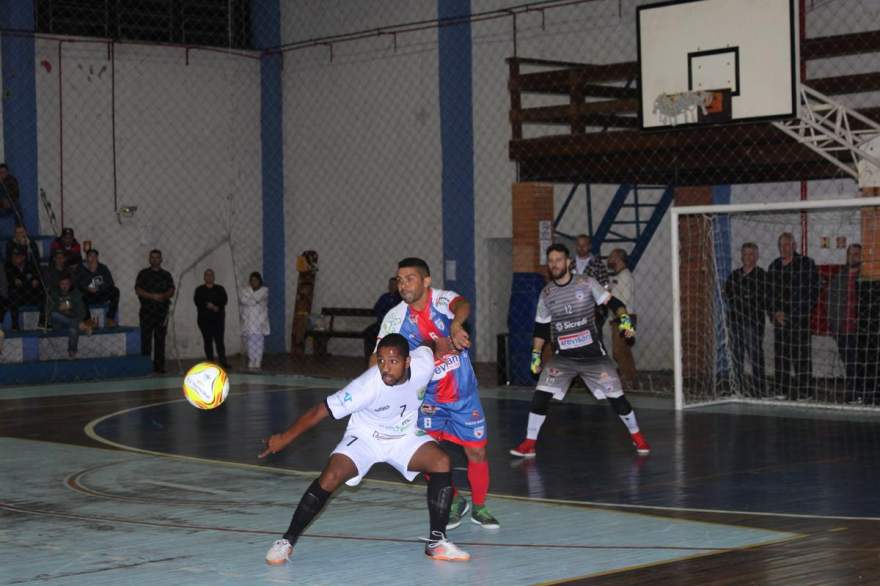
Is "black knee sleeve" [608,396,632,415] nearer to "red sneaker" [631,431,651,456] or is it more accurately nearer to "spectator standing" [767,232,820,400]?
"red sneaker" [631,431,651,456]

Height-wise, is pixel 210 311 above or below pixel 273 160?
below

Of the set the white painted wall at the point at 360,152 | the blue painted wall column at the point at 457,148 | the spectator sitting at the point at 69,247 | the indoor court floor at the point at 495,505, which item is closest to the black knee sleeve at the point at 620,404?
the indoor court floor at the point at 495,505

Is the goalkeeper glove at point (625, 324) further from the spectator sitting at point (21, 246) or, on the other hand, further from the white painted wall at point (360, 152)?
the white painted wall at point (360, 152)

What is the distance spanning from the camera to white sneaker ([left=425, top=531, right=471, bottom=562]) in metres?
8.56

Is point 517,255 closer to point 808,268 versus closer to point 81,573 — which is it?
point 808,268

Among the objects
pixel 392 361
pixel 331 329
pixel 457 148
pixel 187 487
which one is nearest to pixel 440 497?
pixel 392 361

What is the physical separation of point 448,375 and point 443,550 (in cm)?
187

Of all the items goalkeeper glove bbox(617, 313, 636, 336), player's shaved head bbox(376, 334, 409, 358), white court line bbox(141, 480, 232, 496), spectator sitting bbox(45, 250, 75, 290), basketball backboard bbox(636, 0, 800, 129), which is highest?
basketball backboard bbox(636, 0, 800, 129)

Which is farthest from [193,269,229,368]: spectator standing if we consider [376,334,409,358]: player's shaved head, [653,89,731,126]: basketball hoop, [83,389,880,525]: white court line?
[376,334,409,358]: player's shaved head

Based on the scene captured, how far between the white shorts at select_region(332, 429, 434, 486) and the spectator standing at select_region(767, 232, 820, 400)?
11.6m

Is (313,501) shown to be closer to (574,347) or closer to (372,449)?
(372,449)

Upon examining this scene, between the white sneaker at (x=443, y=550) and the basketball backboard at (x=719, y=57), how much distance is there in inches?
434

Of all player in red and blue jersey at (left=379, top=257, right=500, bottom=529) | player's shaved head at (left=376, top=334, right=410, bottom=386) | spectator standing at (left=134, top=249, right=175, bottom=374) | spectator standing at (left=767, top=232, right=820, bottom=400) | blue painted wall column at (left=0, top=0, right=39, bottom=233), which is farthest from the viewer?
blue painted wall column at (left=0, top=0, right=39, bottom=233)

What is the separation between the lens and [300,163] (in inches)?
1309
